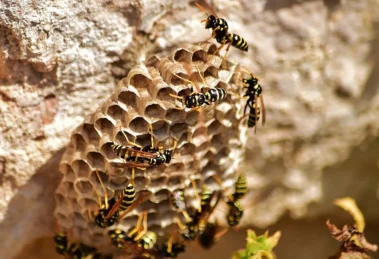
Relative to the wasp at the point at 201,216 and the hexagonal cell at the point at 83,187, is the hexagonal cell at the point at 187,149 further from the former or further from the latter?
the hexagonal cell at the point at 83,187

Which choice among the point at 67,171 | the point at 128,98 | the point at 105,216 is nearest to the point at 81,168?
the point at 67,171

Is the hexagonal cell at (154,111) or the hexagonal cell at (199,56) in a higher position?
the hexagonal cell at (199,56)

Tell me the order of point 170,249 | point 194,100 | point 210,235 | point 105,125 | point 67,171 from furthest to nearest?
point 210,235
point 170,249
point 67,171
point 105,125
point 194,100

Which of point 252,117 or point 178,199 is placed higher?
point 252,117

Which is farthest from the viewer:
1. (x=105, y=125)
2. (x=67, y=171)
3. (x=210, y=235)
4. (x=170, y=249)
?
(x=210, y=235)

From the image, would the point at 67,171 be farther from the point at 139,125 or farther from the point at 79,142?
the point at 139,125

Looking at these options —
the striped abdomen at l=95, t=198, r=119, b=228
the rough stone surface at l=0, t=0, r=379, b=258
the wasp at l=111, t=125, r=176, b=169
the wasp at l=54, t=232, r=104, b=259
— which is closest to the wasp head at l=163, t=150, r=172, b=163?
the wasp at l=111, t=125, r=176, b=169

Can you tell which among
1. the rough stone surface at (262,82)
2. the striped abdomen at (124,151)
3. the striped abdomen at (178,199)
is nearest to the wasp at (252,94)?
the rough stone surface at (262,82)

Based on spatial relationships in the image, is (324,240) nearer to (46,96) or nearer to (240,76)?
(240,76)
